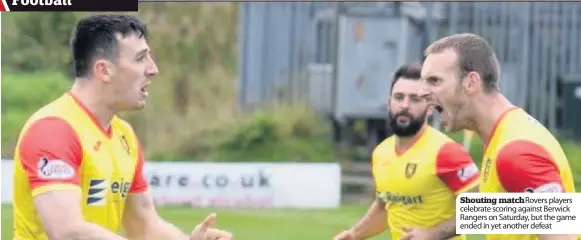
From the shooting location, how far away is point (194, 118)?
1083cm

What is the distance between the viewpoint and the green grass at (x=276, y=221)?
7.61 metres

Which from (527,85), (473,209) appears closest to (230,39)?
(527,85)

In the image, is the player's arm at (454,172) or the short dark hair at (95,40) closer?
the short dark hair at (95,40)

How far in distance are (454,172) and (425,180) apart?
11cm

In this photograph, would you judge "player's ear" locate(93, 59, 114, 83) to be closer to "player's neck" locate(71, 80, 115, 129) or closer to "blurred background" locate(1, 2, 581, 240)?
"player's neck" locate(71, 80, 115, 129)

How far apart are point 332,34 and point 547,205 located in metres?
7.99

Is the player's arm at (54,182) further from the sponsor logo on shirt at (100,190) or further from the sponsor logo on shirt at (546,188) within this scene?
the sponsor logo on shirt at (546,188)

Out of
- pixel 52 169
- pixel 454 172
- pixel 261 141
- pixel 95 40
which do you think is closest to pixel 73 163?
pixel 52 169

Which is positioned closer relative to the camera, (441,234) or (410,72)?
(441,234)

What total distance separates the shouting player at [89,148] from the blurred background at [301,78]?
557cm

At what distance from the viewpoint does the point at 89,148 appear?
108 inches

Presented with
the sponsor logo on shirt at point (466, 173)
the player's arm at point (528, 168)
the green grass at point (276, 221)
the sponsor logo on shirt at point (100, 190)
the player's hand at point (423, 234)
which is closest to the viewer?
the player's arm at point (528, 168)

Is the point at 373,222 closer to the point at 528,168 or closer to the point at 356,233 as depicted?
the point at 356,233

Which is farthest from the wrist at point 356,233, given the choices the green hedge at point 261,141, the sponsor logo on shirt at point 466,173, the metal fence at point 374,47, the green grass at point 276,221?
the green hedge at point 261,141
